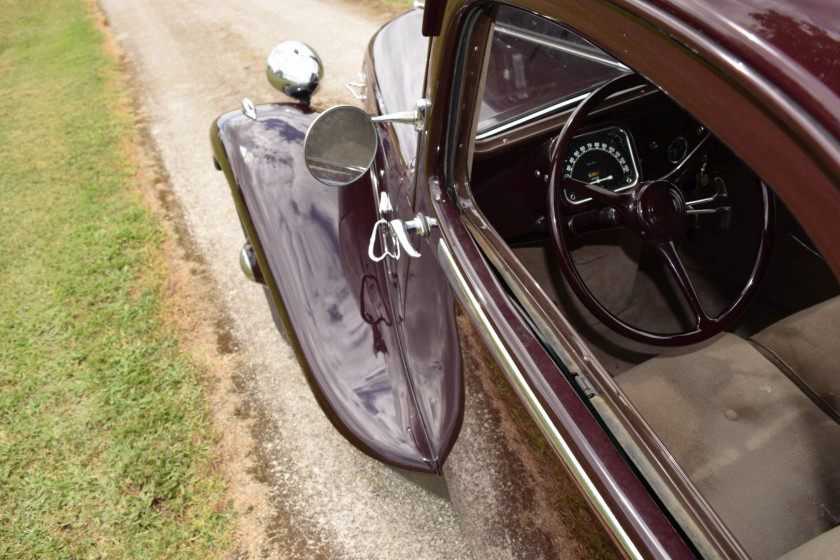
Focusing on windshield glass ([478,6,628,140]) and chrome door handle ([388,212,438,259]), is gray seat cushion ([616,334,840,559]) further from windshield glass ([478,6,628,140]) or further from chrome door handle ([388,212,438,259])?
windshield glass ([478,6,628,140])

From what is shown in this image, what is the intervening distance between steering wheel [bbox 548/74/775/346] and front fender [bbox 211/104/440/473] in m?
0.62

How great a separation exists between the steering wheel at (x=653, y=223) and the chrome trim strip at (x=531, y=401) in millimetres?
365

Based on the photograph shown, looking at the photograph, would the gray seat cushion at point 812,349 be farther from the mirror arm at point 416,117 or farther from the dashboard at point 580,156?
the mirror arm at point 416,117

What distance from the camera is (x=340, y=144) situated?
1.59 m

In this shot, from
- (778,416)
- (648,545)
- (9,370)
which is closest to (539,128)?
(778,416)

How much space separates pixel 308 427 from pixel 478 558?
1.28m

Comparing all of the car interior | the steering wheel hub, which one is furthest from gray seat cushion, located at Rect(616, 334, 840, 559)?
the steering wheel hub

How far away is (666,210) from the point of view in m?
1.67

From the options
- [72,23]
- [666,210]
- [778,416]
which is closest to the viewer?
[778,416]

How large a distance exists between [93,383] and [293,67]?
6.15 ft

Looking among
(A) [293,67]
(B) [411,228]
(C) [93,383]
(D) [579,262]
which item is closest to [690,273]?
(D) [579,262]

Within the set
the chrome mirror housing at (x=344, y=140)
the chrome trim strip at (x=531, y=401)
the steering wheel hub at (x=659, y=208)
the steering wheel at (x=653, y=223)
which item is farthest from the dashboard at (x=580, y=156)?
the chrome trim strip at (x=531, y=401)

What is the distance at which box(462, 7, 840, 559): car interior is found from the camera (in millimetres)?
1407

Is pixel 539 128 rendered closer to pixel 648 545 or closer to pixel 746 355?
pixel 746 355
